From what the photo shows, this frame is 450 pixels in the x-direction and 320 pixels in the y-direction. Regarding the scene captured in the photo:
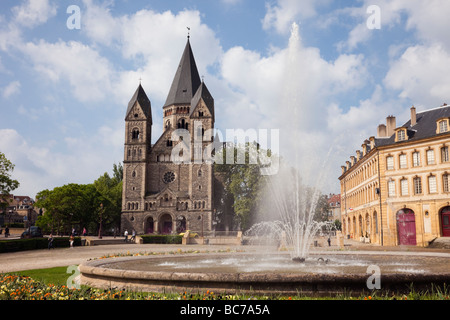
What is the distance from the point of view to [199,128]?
247 feet

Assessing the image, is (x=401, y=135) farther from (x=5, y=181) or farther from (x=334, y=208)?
(x=334, y=208)

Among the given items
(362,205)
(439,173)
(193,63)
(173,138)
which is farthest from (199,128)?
(439,173)

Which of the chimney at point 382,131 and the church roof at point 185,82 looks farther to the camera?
the church roof at point 185,82

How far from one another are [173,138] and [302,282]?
69.3 meters

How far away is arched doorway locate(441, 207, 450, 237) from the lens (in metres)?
34.7

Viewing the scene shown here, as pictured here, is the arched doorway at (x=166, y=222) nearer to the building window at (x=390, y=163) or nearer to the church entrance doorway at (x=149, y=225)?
the church entrance doorway at (x=149, y=225)

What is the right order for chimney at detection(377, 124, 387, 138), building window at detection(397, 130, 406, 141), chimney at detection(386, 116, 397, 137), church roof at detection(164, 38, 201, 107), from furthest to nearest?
church roof at detection(164, 38, 201, 107) → chimney at detection(377, 124, 387, 138) → chimney at detection(386, 116, 397, 137) → building window at detection(397, 130, 406, 141)

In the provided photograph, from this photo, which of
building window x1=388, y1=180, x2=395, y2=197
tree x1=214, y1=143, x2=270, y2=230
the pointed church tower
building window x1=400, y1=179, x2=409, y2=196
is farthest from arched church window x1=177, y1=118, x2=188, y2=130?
building window x1=400, y1=179, x2=409, y2=196

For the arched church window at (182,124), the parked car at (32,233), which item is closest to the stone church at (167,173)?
the arched church window at (182,124)

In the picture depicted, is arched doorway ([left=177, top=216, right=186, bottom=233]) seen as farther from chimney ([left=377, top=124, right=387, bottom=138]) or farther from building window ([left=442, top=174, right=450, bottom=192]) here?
building window ([left=442, top=174, right=450, bottom=192])

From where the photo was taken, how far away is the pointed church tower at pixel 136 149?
7144 centimetres

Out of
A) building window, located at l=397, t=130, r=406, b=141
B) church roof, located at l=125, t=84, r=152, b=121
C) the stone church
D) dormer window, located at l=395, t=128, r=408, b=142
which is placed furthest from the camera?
church roof, located at l=125, t=84, r=152, b=121

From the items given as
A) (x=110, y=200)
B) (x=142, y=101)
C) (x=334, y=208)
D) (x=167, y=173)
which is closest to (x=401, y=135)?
(x=167, y=173)
